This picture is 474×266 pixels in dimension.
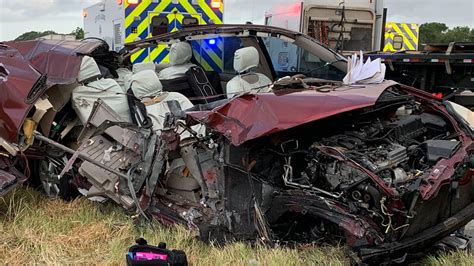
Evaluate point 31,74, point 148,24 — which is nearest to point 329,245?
point 31,74

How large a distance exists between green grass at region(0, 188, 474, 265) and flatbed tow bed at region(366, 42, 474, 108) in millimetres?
5189

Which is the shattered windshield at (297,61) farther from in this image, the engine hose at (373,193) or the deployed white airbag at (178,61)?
the engine hose at (373,193)

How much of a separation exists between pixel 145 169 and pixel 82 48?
5.25 feet

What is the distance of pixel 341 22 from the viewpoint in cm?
1141

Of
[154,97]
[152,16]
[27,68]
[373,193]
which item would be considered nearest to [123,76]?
[154,97]

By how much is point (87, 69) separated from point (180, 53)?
1075 mm

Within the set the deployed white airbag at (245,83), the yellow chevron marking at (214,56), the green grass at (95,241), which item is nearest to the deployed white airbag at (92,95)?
the green grass at (95,241)

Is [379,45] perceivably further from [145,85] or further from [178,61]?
[145,85]

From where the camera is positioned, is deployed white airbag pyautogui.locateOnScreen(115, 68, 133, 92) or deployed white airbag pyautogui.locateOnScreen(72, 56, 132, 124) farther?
deployed white airbag pyautogui.locateOnScreen(115, 68, 133, 92)

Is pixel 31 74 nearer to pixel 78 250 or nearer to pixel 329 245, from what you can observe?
pixel 78 250

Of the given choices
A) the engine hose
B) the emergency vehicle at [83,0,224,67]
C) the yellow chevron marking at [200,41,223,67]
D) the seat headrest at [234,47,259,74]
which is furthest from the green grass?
the emergency vehicle at [83,0,224,67]

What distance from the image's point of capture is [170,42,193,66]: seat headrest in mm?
5542

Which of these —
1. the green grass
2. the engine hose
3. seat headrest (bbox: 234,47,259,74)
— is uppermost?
seat headrest (bbox: 234,47,259,74)

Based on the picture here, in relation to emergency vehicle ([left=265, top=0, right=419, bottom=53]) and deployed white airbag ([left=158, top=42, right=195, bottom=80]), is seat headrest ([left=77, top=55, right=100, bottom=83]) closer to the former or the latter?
deployed white airbag ([left=158, top=42, right=195, bottom=80])
